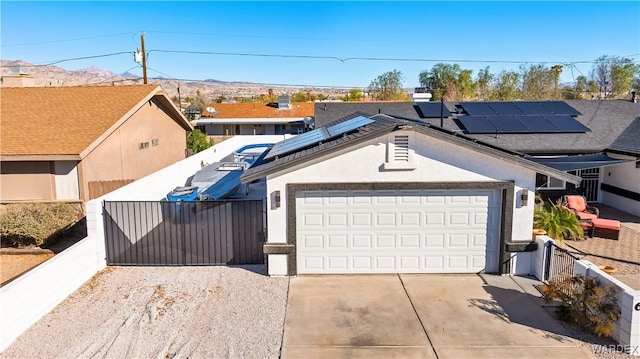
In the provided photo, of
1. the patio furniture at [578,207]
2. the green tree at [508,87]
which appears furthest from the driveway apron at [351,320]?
the green tree at [508,87]

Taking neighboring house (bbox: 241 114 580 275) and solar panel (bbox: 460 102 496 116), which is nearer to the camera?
neighboring house (bbox: 241 114 580 275)

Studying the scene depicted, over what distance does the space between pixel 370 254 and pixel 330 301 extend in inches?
74.5

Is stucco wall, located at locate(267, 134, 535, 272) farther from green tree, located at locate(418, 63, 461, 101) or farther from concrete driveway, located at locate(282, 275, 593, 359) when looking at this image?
green tree, located at locate(418, 63, 461, 101)

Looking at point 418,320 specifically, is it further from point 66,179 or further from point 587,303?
point 66,179

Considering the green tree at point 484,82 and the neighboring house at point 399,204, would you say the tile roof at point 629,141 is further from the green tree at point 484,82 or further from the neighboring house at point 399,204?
the green tree at point 484,82

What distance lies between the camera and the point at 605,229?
1346 cm

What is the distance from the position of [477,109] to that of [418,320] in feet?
46.7

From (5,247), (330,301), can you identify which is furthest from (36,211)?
(330,301)

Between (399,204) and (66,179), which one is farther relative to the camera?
(66,179)

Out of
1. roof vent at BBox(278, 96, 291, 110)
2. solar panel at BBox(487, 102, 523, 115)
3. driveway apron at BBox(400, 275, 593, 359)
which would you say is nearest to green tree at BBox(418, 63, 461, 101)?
roof vent at BBox(278, 96, 291, 110)

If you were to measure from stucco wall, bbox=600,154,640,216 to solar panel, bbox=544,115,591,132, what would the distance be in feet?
5.47

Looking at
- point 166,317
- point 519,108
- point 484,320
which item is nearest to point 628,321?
point 484,320

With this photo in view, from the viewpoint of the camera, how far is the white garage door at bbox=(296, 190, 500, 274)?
10.5 metres

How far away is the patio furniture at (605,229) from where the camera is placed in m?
13.4
